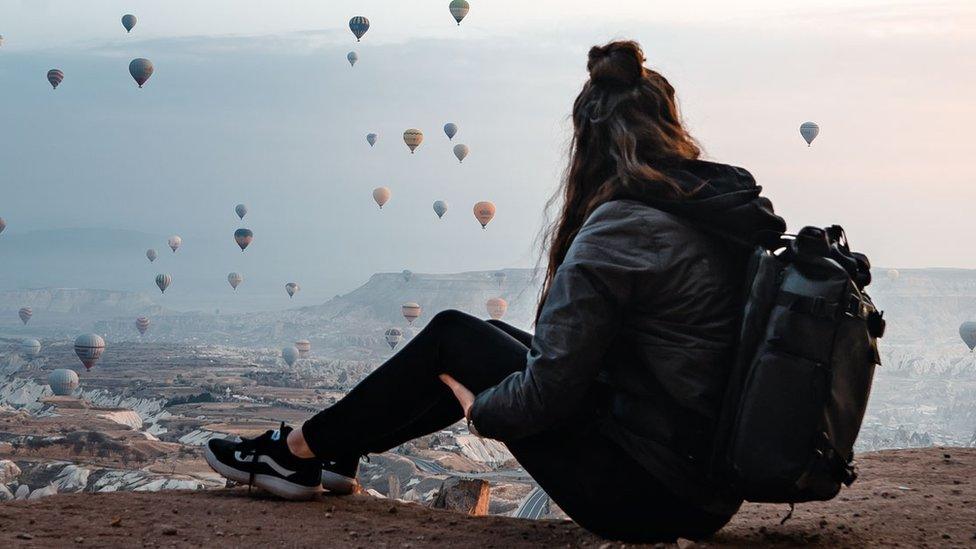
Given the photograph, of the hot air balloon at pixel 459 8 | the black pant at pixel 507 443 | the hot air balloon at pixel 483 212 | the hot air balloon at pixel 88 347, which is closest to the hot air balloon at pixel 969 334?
the hot air balloon at pixel 483 212

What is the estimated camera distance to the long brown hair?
3.11m

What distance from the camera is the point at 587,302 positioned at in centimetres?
296

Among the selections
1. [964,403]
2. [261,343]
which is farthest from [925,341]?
[261,343]

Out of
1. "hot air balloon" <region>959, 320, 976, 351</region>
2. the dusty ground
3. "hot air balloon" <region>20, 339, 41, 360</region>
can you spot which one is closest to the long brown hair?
the dusty ground

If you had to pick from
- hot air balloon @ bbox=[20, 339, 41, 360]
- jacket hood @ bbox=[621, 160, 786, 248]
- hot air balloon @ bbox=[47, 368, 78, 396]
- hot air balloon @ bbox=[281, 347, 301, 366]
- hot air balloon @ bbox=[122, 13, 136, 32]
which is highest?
hot air balloon @ bbox=[122, 13, 136, 32]

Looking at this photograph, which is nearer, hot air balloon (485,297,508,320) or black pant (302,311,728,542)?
black pant (302,311,728,542)

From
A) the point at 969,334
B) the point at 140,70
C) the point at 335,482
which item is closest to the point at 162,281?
the point at 140,70

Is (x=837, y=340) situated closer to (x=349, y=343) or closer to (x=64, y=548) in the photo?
(x=64, y=548)

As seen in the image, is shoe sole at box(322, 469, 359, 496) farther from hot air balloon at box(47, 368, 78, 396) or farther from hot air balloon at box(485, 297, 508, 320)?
hot air balloon at box(47, 368, 78, 396)

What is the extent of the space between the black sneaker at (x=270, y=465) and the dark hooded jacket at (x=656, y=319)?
4.48ft

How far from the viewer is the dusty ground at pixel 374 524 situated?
12.5ft

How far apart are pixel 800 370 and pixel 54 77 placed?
67.7 meters

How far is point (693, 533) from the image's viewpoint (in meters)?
3.43

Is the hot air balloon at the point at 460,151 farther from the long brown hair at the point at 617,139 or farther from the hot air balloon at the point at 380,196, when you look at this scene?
the long brown hair at the point at 617,139
